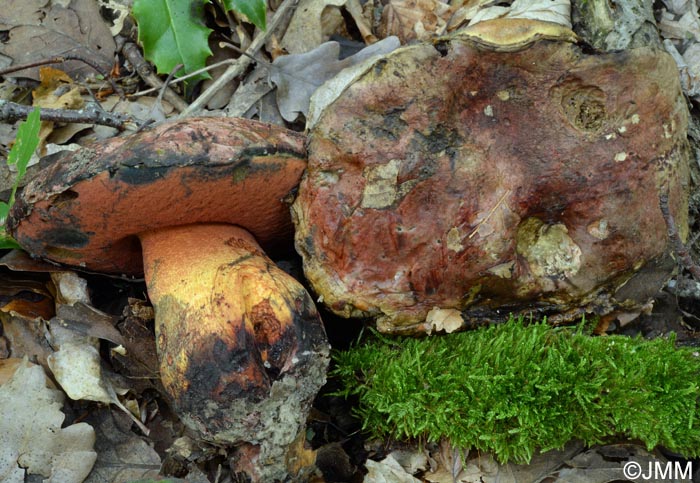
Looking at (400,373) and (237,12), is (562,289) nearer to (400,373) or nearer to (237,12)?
(400,373)

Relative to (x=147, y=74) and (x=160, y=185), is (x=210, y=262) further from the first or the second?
(x=147, y=74)

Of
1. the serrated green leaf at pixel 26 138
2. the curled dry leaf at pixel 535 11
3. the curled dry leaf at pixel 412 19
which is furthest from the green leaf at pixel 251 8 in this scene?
the serrated green leaf at pixel 26 138

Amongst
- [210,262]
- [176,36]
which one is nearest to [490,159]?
[210,262]

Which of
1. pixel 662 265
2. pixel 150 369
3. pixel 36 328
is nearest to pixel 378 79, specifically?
pixel 662 265

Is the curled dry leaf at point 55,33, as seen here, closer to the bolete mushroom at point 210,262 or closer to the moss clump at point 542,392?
the bolete mushroom at point 210,262

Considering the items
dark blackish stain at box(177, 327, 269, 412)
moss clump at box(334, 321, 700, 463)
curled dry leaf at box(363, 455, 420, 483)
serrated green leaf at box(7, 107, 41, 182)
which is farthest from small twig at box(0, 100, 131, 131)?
curled dry leaf at box(363, 455, 420, 483)

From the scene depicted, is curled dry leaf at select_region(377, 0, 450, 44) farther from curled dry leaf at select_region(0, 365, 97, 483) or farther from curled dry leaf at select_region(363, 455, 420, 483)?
curled dry leaf at select_region(0, 365, 97, 483)
